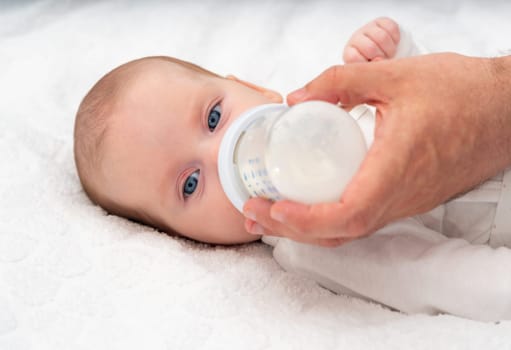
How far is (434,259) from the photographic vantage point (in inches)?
45.3

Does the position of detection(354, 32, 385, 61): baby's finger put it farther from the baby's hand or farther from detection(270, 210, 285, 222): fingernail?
detection(270, 210, 285, 222): fingernail

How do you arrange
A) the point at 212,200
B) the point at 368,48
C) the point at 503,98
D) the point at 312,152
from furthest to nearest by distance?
the point at 368,48 < the point at 212,200 < the point at 503,98 < the point at 312,152

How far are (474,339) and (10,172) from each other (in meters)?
0.92

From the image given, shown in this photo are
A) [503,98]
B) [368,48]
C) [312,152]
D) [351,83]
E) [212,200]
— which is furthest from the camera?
[368,48]

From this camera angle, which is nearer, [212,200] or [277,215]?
[277,215]

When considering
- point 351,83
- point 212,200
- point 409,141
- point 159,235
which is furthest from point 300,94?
point 159,235

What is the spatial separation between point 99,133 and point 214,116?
0.22 metres

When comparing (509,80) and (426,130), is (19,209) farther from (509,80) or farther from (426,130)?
(509,80)

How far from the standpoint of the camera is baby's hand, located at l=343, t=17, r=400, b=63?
1474 mm

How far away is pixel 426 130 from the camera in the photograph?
954 millimetres

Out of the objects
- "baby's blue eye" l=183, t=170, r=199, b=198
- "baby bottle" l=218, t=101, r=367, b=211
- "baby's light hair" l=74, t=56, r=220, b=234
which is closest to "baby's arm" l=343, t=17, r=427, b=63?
"baby's light hair" l=74, t=56, r=220, b=234

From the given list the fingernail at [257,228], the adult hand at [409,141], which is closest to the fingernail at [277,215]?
the adult hand at [409,141]

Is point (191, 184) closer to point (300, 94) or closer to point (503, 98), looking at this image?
point (300, 94)

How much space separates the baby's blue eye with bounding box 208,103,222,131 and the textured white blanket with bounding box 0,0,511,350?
22 centimetres
